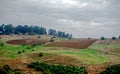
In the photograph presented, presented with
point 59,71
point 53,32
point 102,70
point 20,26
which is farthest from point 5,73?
point 53,32

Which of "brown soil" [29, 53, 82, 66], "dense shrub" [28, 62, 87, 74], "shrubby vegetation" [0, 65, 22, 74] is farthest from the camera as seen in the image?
"brown soil" [29, 53, 82, 66]

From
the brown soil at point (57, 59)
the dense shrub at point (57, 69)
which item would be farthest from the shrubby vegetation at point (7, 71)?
the brown soil at point (57, 59)

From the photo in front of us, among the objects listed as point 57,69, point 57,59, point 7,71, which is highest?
point 57,59

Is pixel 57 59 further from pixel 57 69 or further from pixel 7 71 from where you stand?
pixel 7 71

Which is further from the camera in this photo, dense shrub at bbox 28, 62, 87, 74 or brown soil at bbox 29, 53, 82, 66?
brown soil at bbox 29, 53, 82, 66

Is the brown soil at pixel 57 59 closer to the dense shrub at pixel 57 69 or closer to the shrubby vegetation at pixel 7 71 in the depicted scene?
the dense shrub at pixel 57 69

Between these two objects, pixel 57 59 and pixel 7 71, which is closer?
pixel 7 71

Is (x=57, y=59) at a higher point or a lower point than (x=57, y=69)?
higher

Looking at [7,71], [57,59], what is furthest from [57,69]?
[57,59]

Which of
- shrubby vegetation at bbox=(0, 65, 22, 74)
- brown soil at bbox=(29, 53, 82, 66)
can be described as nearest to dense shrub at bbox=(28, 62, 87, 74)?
shrubby vegetation at bbox=(0, 65, 22, 74)

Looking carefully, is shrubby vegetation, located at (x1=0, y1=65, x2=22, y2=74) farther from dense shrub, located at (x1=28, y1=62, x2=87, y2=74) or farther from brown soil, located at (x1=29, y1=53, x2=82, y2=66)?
brown soil, located at (x1=29, y1=53, x2=82, y2=66)

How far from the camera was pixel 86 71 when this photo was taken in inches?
1419

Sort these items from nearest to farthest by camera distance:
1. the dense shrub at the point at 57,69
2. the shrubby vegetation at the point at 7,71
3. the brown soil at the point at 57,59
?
the shrubby vegetation at the point at 7,71 → the dense shrub at the point at 57,69 → the brown soil at the point at 57,59

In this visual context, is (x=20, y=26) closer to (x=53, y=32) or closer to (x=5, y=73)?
(x=53, y=32)
